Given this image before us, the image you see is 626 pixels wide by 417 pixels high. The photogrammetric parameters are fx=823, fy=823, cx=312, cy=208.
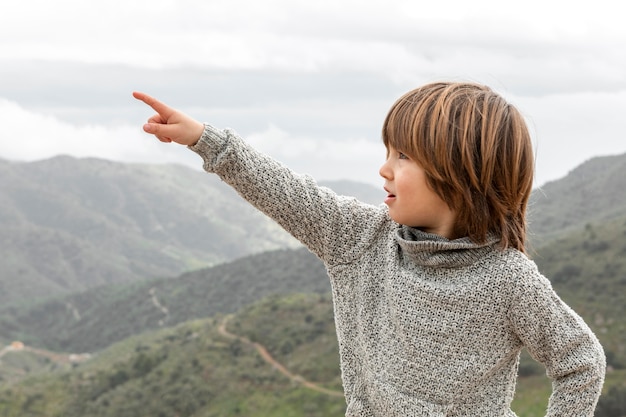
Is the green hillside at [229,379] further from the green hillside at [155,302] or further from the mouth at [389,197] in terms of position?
the mouth at [389,197]

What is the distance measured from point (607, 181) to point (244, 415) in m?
39.2

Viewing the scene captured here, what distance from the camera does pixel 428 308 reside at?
2.63 metres

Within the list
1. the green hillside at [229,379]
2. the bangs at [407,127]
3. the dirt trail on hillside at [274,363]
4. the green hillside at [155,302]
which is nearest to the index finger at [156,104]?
the bangs at [407,127]

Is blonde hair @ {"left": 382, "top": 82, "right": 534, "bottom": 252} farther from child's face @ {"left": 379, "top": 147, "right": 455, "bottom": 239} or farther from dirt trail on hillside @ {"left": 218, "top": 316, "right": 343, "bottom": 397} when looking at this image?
dirt trail on hillside @ {"left": 218, "top": 316, "right": 343, "bottom": 397}

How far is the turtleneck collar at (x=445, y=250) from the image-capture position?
2570 millimetres

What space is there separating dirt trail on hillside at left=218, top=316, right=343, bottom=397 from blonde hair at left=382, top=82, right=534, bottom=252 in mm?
28103

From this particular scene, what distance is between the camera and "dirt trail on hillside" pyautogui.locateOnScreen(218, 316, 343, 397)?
3100 centimetres

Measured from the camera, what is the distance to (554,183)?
72188mm

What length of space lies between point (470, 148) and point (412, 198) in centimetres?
25

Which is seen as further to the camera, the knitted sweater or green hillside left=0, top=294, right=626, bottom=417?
green hillside left=0, top=294, right=626, bottom=417

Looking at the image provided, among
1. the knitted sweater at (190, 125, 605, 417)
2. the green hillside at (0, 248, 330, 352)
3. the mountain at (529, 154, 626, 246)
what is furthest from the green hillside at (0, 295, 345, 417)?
the knitted sweater at (190, 125, 605, 417)

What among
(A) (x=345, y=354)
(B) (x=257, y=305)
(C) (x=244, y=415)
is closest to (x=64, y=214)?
(B) (x=257, y=305)

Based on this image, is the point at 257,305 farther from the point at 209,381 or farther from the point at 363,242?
the point at 363,242

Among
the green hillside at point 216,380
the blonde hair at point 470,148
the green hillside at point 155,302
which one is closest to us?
the blonde hair at point 470,148
